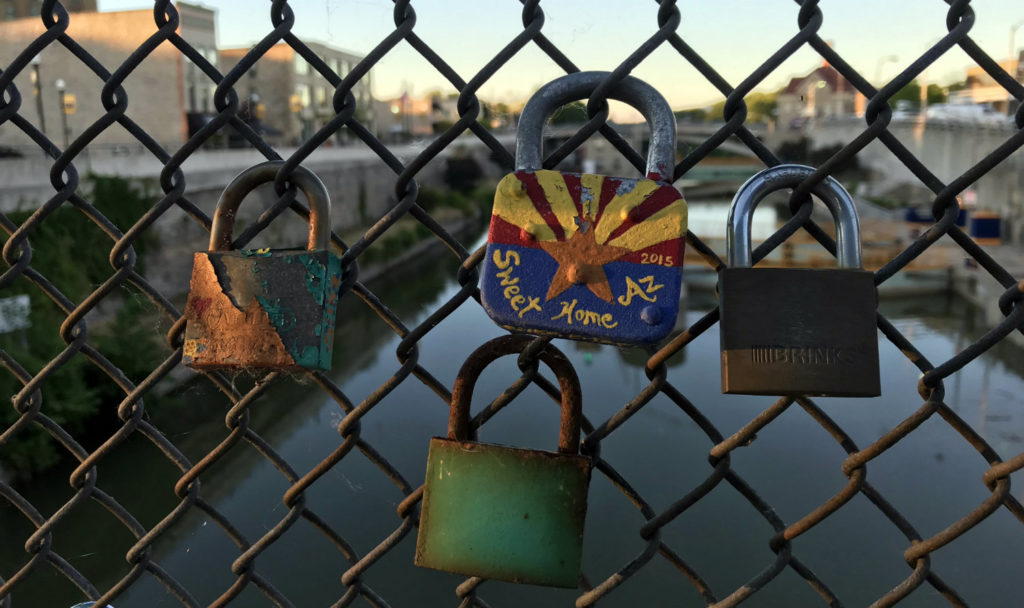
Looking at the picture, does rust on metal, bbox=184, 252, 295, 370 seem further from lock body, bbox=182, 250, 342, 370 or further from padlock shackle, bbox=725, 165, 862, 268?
padlock shackle, bbox=725, 165, 862, 268

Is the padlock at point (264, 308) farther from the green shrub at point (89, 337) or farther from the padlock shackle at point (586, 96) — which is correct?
the green shrub at point (89, 337)

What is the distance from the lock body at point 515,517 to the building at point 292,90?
484 mm

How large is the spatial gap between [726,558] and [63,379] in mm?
9194

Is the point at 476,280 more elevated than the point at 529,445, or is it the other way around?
the point at 476,280

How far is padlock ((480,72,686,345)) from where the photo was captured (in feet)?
2.56

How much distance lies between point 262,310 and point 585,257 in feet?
1.27

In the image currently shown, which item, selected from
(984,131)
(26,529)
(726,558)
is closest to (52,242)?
(26,529)

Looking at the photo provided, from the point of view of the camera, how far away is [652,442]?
1591 centimetres

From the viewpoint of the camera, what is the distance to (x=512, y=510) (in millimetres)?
915

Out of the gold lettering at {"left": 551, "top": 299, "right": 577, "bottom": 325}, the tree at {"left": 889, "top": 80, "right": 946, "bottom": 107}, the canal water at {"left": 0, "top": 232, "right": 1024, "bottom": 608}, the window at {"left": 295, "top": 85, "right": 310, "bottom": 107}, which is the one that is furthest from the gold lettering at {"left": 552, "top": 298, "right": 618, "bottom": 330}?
the canal water at {"left": 0, "top": 232, "right": 1024, "bottom": 608}

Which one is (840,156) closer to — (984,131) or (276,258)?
(276,258)

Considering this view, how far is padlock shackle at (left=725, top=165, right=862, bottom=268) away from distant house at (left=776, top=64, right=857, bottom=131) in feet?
0.48

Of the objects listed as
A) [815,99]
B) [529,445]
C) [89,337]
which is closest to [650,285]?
[815,99]

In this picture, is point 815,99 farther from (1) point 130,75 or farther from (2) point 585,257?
(1) point 130,75
